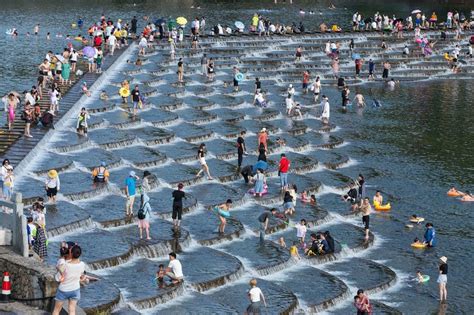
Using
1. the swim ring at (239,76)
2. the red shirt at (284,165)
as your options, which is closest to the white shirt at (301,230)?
the red shirt at (284,165)

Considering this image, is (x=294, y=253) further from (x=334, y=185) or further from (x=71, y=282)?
(x=71, y=282)

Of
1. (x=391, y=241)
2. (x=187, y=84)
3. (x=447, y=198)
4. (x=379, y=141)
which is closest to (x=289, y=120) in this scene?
(x=379, y=141)

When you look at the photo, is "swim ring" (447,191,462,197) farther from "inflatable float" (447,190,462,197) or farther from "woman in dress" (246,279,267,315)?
"woman in dress" (246,279,267,315)

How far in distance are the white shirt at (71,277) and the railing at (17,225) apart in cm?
442

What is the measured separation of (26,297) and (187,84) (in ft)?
173

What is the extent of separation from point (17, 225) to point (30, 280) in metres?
2.35

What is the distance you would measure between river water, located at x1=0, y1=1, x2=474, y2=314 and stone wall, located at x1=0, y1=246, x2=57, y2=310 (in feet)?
24.8

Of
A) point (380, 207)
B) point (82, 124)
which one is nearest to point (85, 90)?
point (82, 124)

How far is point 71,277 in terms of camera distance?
25422 mm

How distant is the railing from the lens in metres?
29.6

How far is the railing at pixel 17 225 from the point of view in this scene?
2956 centimetres

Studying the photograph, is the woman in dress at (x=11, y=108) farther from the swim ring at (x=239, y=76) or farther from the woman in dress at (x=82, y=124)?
the swim ring at (x=239, y=76)

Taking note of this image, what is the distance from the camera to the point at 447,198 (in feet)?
176

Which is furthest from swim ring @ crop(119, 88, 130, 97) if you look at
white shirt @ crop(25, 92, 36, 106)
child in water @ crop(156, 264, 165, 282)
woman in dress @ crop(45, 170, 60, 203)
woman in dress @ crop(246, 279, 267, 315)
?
woman in dress @ crop(246, 279, 267, 315)
